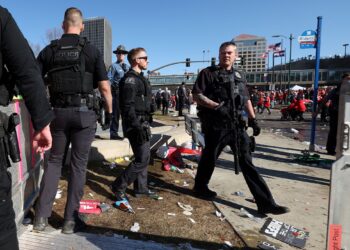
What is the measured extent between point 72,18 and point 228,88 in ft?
6.13

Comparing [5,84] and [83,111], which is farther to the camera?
[83,111]

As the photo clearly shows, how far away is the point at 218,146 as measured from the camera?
4309 millimetres

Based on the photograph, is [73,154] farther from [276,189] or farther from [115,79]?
[115,79]

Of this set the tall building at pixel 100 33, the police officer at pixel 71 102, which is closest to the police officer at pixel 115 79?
the police officer at pixel 71 102

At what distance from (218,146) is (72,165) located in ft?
5.74

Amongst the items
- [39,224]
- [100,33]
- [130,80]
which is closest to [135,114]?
[130,80]

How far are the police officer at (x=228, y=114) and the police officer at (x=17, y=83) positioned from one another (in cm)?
258

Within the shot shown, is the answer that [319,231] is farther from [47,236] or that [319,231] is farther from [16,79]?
[16,79]

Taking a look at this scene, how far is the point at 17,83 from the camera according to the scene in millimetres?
1815

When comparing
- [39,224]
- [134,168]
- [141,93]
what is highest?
[141,93]

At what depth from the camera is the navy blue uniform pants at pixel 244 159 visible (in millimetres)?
4090

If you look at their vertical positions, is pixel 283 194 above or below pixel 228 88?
below

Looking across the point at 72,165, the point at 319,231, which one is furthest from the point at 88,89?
the point at 319,231

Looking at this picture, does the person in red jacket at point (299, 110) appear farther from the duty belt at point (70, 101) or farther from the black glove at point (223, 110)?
the duty belt at point (70, 101)
